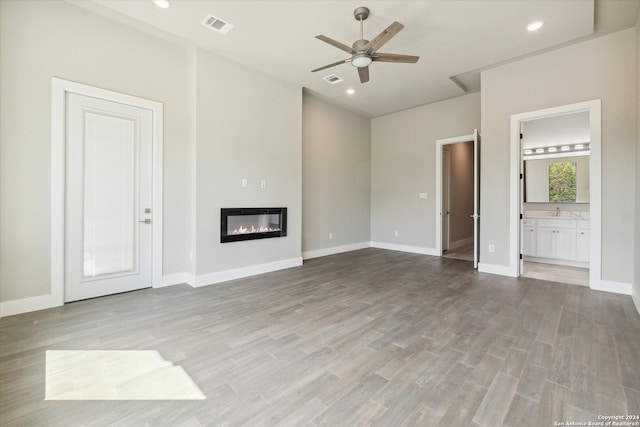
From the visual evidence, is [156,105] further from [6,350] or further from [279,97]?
[6,350]

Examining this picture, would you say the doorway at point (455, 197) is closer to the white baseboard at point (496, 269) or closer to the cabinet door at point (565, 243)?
the white baseboard at point (496, 269)

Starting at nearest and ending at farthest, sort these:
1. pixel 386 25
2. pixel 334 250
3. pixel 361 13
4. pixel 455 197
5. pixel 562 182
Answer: pixel 361 13 → pixel 386 25 → pixel 562 182 → pixel 334 250 → pixel 455 197

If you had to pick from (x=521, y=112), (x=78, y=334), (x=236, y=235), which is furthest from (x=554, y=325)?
(x=78, y=334)

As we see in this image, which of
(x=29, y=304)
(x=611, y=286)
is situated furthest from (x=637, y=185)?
(x=29, y=304)

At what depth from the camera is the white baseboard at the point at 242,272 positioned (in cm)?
388

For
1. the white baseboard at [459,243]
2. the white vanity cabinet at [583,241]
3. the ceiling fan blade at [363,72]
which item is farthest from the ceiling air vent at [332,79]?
the white vanity cabinet at [583,241]

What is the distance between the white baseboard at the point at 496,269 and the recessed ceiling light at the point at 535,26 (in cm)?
328

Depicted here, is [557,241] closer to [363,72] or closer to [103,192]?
[363,72]

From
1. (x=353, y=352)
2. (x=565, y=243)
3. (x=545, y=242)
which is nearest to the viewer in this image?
(x=353, y=352)

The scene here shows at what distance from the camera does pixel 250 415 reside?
1.52 metres

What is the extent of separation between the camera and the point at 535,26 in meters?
3.27

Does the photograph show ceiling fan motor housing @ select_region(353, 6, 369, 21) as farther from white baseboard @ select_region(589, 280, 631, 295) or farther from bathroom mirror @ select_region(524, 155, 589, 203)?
bathroom mirror @ select_region(524, 155, 589, 203)

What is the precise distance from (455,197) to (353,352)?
19.7 ft

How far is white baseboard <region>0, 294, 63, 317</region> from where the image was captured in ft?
9.16
